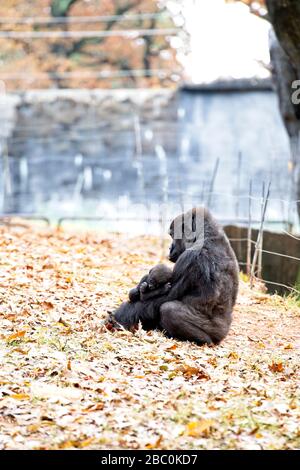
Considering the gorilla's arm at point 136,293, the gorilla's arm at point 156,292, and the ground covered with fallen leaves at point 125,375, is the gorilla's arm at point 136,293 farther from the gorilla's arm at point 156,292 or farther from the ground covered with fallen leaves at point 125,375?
the ground covered with fallen leaves at point 125,375

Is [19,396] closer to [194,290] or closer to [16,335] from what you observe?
[16,335]

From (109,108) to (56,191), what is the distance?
2383 millimetres

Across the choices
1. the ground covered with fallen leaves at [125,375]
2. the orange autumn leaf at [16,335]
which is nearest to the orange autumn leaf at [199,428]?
the ground covered with fallen leaves at [125,375]

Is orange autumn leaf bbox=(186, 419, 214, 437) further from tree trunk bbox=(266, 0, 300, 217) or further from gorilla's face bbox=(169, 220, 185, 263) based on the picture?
tree trunk bbox=(266, 0, 300, 217)

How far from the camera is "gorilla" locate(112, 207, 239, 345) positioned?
7.34m

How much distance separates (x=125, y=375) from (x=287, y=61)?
8.66 m

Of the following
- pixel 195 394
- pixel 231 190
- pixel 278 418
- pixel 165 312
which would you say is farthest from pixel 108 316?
pixel 231 190

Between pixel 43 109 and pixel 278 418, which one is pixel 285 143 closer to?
pixel 43 109

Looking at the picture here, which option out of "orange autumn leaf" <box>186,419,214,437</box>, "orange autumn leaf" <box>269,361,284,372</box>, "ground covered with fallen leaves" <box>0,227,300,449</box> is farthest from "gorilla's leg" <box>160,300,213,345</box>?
"orange autumn leaf" <box>186,419,214,437</box>

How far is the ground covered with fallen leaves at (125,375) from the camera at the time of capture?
5.10m

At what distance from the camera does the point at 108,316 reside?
314 inches

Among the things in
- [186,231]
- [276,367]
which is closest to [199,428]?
[276,367]

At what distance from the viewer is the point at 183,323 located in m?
7.32

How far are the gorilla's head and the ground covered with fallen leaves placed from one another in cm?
84
